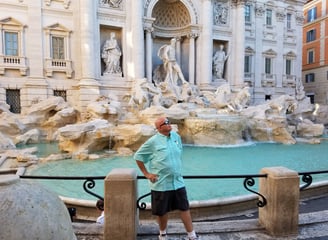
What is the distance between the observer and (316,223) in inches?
119

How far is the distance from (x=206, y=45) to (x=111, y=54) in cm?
673

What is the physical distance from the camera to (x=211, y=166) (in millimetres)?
7352

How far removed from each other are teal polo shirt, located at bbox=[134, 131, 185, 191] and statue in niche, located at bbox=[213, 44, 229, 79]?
59.3 feet

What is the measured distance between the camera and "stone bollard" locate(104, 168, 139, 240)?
8.25ft

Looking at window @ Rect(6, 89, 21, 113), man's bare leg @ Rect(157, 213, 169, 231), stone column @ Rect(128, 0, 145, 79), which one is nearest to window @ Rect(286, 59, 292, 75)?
stone column @ Rect(128, 0, 145, 79)

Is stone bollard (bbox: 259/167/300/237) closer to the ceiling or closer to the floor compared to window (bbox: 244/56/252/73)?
closer to the floor

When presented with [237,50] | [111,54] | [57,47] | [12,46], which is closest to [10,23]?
[12,46]

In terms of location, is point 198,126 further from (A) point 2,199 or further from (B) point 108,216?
(A) point 2,199

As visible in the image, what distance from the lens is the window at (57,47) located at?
623 inches

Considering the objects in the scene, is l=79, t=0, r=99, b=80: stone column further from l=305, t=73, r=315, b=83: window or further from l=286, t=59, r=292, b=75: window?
l=305, t=73, r=315, b=83: window

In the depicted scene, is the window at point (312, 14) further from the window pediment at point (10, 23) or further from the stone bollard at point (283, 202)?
the stone bollard at point (283, 202)

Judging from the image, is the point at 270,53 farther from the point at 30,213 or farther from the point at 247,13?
the point at 30,213

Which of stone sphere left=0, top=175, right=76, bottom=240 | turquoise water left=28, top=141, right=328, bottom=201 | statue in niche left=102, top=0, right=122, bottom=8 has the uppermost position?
statue in niche left=102, top=0, right=122, bottom=8

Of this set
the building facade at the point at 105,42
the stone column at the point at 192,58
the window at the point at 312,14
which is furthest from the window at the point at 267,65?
the window at the point at 312,14
